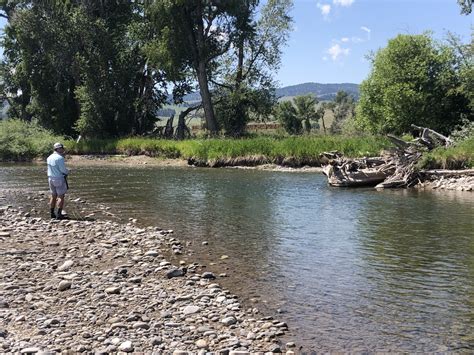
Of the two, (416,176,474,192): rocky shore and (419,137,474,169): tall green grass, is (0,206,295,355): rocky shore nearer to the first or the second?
(416,176,474,192): rocky shore

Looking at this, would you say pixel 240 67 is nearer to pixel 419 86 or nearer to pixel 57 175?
pixel 419 86

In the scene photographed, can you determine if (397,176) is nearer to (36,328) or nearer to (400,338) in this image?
(400,338)

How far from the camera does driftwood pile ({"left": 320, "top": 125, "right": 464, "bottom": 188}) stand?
82.4 ft

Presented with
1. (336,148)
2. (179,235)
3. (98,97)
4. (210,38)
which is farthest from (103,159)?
(179,235)

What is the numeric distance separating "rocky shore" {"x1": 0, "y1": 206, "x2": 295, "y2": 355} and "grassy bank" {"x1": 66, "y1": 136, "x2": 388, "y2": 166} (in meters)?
23.1

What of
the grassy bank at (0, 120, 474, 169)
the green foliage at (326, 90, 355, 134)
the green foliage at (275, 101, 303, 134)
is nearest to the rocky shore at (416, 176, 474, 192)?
the grassy bank at (0, 120, 474, 169)

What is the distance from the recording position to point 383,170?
25.7 meters

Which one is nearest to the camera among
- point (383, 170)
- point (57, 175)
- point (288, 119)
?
point (57, 175)

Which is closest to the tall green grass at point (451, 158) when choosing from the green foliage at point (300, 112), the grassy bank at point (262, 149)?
the grassy bank at point (262, 149)

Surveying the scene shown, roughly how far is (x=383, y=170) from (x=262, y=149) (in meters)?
13.6

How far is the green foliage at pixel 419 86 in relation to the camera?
36219mm

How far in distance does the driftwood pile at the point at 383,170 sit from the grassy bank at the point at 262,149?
528 cm

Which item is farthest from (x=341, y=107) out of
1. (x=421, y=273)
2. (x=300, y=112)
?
(x=421, y=273)

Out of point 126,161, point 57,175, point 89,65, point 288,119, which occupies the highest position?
point 89,65
